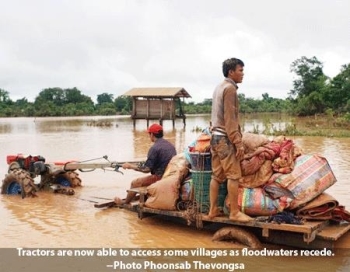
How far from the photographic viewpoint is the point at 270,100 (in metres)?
77.9

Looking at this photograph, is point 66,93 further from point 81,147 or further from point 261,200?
point 261,200

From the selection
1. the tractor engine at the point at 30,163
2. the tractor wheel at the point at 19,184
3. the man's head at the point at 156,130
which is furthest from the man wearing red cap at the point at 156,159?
the tractor engine at the point at 30,163

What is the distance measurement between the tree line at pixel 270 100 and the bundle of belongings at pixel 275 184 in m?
23.0

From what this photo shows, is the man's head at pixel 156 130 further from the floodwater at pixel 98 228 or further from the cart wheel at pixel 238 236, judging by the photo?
the cart wheel at pixel 238 236

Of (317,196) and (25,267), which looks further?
(317,196)

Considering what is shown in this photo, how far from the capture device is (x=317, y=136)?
21.5 meters

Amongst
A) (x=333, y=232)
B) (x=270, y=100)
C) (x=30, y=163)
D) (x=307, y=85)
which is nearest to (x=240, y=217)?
(x=333, y=232)

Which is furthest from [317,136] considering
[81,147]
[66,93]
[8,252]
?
[66,93]

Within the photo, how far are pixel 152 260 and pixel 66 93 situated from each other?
74235mm

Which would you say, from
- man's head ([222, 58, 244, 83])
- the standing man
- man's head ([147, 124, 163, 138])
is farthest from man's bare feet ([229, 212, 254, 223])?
man's head ([147, 124, 163, 138])

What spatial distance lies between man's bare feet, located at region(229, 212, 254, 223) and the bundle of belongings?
13cm

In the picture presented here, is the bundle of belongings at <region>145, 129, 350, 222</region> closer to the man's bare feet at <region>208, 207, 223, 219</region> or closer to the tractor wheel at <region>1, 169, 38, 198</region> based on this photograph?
the man's bare feet at <region>208, 207, 223, 219</region>

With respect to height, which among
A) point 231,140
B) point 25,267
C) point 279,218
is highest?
point 231,140

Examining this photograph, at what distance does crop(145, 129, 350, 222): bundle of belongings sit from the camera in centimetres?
518
